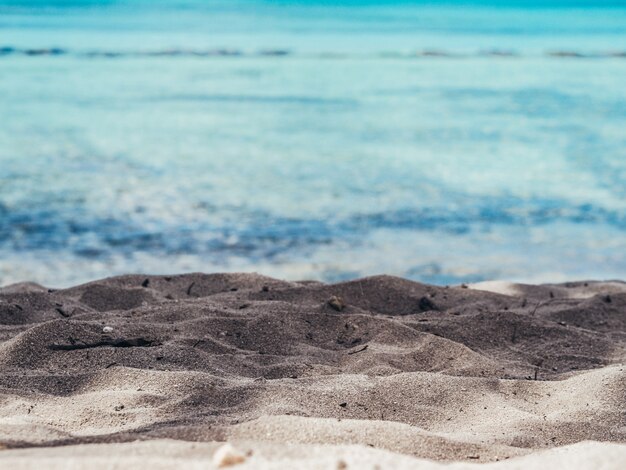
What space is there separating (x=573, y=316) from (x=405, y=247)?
2.45m

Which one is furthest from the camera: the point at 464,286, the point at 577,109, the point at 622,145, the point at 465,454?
the point at 577,109

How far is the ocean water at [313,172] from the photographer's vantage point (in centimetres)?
702

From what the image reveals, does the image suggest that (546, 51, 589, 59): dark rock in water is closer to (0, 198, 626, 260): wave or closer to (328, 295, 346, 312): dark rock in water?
(0, 198, 626, 260): wave

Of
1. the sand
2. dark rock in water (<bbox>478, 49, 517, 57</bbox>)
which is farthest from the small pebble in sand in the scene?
dark rock in water (<bbox>478, 49, 517, 57</bbox>)

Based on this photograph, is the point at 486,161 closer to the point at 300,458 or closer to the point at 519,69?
the point at 300,458

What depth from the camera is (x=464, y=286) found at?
5.47 m

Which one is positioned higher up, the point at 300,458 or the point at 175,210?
the point at 300,458

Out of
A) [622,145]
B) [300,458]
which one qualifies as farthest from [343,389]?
[622,145]

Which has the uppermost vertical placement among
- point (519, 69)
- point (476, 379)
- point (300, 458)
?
point (300, 458)

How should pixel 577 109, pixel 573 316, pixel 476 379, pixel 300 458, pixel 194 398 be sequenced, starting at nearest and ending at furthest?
pixel 300 458
pixel 194 398
pixel 476 379
pixel 573 316
pixel 577 109

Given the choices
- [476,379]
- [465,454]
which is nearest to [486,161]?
[476,379]

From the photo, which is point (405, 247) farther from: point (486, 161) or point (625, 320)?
point (486, 161)

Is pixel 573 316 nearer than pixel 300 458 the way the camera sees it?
No

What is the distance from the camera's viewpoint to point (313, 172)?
9844 millimetres
